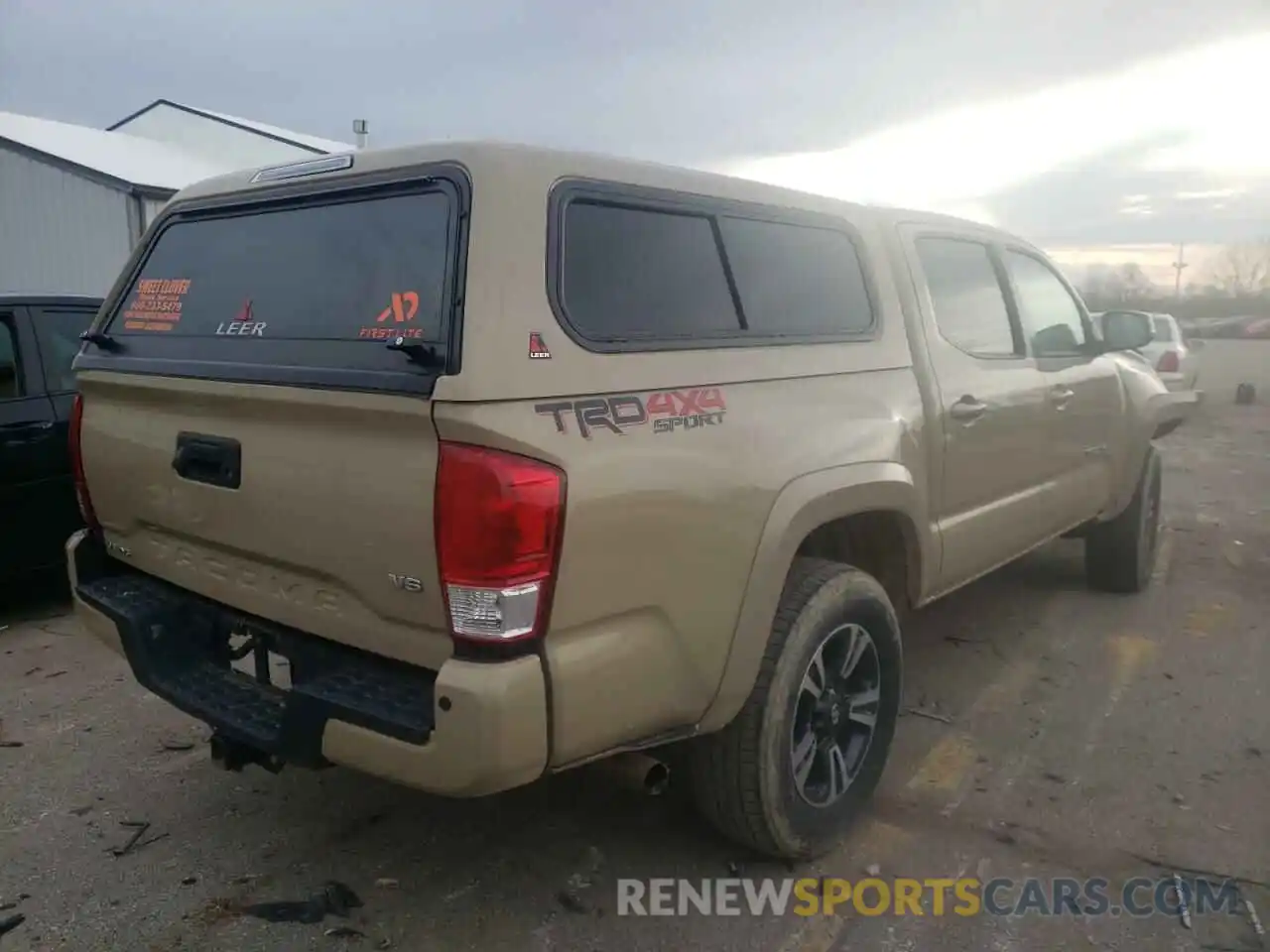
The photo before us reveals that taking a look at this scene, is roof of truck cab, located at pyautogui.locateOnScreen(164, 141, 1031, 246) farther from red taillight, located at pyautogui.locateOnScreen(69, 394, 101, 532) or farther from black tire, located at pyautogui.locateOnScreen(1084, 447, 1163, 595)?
black tire, located at pyautogui.locateOnScreen(1084, 447, 1163, 595)

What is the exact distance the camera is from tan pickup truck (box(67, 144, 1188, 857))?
2275mm

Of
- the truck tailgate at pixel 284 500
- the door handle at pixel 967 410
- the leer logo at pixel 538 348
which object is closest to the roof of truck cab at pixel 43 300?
the truck tailgate at pixel 284 500

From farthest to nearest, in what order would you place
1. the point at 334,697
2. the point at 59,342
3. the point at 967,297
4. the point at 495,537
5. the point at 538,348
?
1. the point at 59,342
2. the point at 967,297
3. the point at 334,697
4. the point at 538,348
5. the point at 495,537

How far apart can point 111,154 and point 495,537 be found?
2150 cm

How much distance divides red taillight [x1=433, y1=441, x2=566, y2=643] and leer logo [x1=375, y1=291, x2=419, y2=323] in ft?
1.34

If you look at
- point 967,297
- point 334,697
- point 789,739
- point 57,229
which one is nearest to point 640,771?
point 789,739

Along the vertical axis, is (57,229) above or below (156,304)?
above

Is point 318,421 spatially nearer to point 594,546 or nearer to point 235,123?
point 594,546

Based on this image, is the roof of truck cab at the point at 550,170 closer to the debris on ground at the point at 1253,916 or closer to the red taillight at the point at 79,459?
the red taillight at the point at 79,459

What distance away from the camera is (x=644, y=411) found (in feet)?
8.25

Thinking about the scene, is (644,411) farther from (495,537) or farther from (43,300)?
(43,300)

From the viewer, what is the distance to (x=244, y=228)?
3.10 m

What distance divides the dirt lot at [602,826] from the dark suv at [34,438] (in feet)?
Answer: 1.80

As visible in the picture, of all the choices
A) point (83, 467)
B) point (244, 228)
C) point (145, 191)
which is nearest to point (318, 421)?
point (244, 228)
